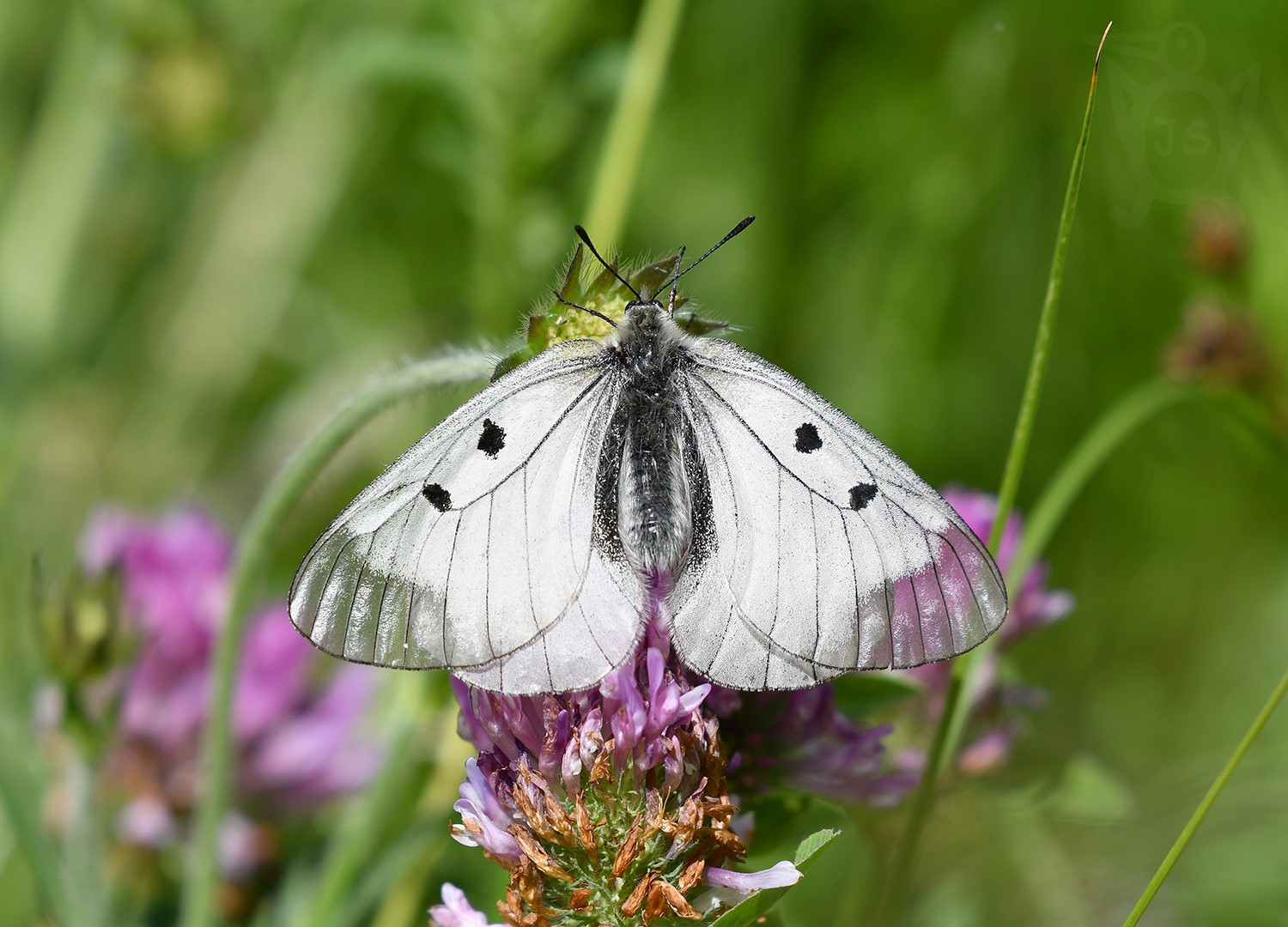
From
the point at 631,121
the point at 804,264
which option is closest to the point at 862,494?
the point at 631,121

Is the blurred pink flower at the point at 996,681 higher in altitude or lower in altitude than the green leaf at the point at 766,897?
higher

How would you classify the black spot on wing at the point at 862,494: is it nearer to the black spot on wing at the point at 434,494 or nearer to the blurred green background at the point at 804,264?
the black spot on wing at the point at 434,494

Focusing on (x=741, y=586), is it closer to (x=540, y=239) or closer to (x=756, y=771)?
(x=756, y=771)

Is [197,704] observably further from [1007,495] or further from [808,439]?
[1007,495]

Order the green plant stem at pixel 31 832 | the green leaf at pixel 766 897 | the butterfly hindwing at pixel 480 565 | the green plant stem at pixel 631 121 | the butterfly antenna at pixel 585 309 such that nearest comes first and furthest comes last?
the green leaf at pixel 766 897
the butterfly hindwing at pixel 480 565
the butterfly antenna at pixel 585 309
the green plant stem at pixel 31 832
the green plant stem at pixel 631 121

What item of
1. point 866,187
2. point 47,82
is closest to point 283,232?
point 47,82

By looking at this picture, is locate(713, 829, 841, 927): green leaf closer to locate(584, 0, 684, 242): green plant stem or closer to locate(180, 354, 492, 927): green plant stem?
locate(180, 354, 492, 927): green plant stem

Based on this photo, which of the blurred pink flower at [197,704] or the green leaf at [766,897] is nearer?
the green leaf at [766,897]

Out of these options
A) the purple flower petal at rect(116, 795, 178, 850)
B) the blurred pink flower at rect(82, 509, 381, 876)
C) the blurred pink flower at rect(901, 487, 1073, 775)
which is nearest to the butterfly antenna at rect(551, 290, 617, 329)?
the blurred pink flower at rect(901, 487, 1073, 775)

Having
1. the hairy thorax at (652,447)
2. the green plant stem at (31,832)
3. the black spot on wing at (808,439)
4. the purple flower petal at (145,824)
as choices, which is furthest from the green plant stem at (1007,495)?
the purple flower petal at (145,824)
